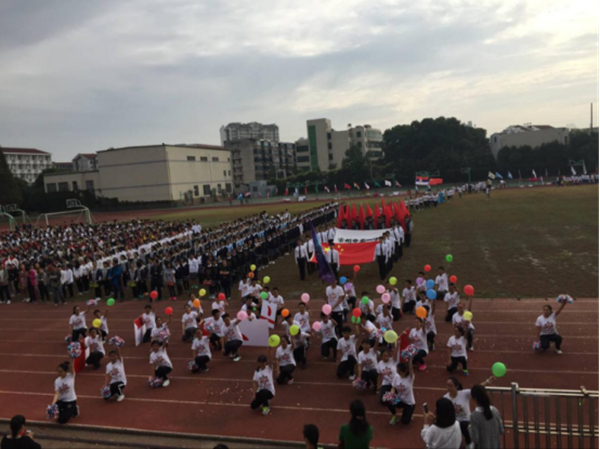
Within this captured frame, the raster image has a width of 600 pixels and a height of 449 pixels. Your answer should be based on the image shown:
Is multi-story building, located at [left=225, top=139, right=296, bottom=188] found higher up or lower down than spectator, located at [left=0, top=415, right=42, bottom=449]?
higher up

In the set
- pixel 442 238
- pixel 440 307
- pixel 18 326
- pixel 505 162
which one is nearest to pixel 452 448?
pixel 440 307

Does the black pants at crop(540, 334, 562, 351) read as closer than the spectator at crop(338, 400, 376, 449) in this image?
No

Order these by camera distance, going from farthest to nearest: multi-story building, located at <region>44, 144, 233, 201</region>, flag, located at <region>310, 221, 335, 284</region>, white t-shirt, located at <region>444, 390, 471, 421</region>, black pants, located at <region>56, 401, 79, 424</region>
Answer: multi-story building, located at <region>44, 144, 233, 201</region>, flag, located at <region>310, 221, 335, 284</region>, black pants, located at <region>56, 401, 79, 424</region>, white t-shirt, located at <region>444, 390, 471, 421</region>

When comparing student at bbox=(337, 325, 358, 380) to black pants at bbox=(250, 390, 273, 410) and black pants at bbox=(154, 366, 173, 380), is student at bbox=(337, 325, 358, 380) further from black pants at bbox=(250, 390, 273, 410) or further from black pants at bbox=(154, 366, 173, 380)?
black pants at bbox=(154, 366, 173, 380)

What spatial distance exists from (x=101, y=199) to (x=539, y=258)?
189 feet

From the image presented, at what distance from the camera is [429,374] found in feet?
26.3

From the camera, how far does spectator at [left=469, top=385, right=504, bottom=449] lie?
4.60 meters

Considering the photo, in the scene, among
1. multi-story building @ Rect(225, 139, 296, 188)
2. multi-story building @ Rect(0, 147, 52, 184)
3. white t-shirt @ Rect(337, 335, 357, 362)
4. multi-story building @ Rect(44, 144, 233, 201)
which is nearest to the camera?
white t-shirt @ Rect(337, 335, 357, 362)

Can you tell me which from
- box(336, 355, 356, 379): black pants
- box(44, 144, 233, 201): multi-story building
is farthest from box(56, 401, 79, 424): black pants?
box(44, 144, 233, 201): multi-story building

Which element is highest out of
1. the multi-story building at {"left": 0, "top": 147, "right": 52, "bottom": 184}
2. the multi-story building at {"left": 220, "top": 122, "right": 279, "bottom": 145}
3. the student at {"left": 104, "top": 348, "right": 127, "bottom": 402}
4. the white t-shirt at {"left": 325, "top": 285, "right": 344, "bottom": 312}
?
the multi-story building at {"left": 220, "top": 122, "right": 279, "bottom": 145}

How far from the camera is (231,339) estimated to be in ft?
31.3

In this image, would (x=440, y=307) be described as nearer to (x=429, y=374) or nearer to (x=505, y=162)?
(x=429, y=374)

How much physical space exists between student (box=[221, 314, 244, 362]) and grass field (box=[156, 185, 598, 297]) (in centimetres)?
558

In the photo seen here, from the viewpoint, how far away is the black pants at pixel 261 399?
7.11 metres
